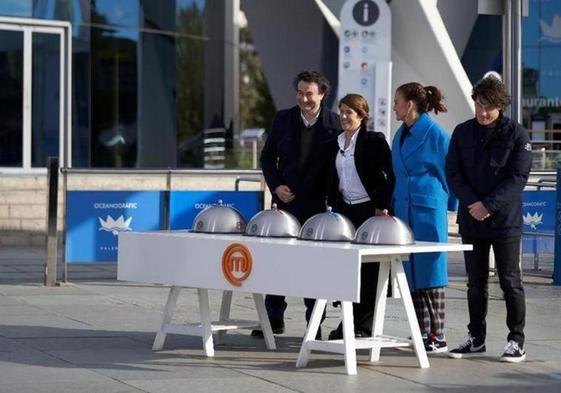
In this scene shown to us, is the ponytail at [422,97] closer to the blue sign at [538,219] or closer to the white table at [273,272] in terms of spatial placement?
the white table at [273,272]

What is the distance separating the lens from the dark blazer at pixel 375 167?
10.1 meters

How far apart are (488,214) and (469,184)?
1.06 feet

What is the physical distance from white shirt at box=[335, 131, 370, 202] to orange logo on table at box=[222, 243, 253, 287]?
47.6 inches

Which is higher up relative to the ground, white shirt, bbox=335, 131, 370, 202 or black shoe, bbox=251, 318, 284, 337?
white shirt, bbox=335, 131, 370, 202

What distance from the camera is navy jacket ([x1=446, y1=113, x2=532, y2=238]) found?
9.70 m

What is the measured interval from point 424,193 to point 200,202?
5758 millimetres

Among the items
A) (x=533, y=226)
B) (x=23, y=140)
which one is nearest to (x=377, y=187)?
(x=533, y=226)

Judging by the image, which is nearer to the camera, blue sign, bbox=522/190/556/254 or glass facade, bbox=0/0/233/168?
blue sign, bbox=522/190/556/254

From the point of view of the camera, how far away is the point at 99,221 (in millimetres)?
15039

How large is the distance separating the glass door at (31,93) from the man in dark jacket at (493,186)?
13316 millimetres

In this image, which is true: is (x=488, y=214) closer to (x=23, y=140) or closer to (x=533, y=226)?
(x=533, y=226)

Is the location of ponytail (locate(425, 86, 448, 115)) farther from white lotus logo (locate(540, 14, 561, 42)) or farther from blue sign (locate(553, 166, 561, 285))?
white lotus logo (locate(540, 14, 561, 42))

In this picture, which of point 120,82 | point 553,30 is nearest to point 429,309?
point 120,82

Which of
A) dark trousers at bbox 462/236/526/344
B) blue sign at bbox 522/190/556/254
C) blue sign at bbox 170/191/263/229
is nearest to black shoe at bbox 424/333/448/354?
dark trousers at bbox 462/236/526/344
